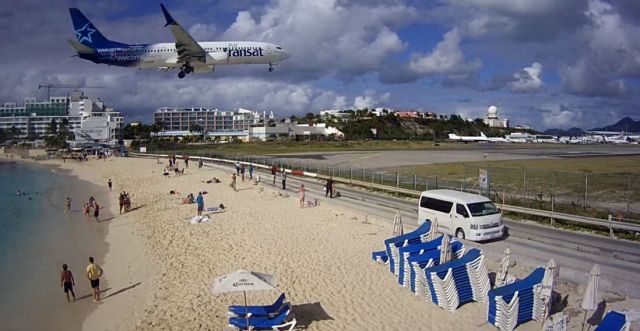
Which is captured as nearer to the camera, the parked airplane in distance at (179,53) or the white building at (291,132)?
the parked airplane in distance at (179,53)

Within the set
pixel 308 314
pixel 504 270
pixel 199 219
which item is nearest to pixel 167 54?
pixel 199 219

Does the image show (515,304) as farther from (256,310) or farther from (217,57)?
(217,57)

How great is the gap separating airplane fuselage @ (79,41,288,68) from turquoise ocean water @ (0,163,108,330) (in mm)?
14362

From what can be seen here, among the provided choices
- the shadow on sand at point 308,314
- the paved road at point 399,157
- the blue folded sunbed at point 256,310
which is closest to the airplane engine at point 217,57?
the paved road at point 399,157

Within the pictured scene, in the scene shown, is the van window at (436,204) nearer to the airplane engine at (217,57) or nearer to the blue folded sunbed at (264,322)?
the blue folded sunbed at (264,322)

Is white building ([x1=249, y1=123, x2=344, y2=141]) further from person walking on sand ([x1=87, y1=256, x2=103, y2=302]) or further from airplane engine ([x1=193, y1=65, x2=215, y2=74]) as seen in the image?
person walking on sand ([x1=87, y1=256, x2=103, y2=302])

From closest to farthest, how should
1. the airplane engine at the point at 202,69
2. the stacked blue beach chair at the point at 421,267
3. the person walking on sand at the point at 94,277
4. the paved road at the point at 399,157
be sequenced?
the stacked blue beach chair at the point at 421,267
the person walking on sand at the point at 94,277
the airplane engine at the point at 202,69
the paved road at the point at 399,157

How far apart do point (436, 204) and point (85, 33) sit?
49.5 meters

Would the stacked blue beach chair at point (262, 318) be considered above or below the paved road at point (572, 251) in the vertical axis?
below

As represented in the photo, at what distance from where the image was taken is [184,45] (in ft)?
160

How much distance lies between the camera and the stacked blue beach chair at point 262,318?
457 inches

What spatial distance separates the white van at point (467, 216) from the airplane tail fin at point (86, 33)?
43.1 meters

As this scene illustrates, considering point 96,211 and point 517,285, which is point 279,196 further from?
point 517,285

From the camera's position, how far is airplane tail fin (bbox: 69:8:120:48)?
172 ft
